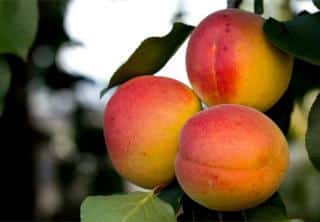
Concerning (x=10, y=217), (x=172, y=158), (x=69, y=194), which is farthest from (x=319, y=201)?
(x=172, y=158)

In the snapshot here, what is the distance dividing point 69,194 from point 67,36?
85 cm

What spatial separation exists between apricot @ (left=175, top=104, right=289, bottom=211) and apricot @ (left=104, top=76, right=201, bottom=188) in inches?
1.6

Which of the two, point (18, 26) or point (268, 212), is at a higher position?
point (18, 26)

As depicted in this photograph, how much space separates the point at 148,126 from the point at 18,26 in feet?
1.01

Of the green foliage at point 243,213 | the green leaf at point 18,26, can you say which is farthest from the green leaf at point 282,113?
the green leaf at point 18,26

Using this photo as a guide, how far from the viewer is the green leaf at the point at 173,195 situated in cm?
77

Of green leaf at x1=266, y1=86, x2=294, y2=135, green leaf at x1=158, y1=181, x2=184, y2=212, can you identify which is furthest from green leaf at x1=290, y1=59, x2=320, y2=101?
green leaf at x1=158, y1=181, x2=184, y2=212

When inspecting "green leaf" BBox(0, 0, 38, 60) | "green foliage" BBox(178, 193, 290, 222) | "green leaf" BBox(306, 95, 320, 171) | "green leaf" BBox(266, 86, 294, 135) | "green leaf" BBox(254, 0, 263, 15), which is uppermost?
"green leaf" BBox(254, 0, 263, 15)

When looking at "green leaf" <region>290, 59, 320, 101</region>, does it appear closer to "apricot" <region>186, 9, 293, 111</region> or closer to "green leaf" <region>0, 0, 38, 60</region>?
"apricot" <region>186, 9, 293, 111</region>

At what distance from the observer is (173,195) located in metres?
0.78

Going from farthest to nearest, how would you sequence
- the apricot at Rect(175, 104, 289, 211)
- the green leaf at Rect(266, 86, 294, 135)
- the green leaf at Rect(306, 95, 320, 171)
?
the green leaf at Rect(266, 86, 294, 135) → the green leaf at Rect(306, 95, 320, 171) → the apricot at Rect(175, 104, 289, 211)

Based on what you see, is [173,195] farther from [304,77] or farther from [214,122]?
[304,77]

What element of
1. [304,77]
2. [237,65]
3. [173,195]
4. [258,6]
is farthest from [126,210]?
[304,77]

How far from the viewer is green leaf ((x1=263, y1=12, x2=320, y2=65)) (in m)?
0.75
